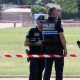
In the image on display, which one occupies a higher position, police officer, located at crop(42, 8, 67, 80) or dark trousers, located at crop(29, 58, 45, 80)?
police officer, located at crop(42, 8, 67, 80)

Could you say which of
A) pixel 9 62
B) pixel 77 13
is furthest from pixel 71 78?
pixel 77 13

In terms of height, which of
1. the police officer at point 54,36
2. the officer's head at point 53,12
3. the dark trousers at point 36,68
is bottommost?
the dark trousers at point 36,68

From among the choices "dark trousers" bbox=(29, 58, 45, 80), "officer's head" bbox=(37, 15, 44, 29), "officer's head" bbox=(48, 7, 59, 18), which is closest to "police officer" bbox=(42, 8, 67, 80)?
"officer's head" bbox=(48, 7, 59, 18)

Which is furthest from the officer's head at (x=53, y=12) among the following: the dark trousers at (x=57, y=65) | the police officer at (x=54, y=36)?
the dark trousers at (x=57, y=65)

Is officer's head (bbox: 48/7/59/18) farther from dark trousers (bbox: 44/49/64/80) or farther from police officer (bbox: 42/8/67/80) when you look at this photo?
dark trousers (bbox: 44/49/64/80)

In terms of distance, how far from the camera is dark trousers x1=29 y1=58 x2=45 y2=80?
32.0 feet

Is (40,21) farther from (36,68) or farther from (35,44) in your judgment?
(36,68)

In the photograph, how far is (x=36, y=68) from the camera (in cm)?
973

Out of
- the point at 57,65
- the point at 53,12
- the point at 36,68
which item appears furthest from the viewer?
the point at 36,68

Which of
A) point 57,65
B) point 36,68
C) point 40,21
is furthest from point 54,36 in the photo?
point 36,68

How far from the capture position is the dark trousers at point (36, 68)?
9.75m

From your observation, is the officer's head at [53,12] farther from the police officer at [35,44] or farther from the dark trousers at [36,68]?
the dark trousers at [36,68]

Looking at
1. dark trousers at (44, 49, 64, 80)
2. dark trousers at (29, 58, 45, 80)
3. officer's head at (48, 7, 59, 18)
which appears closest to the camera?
officer's head at (48, 7, 59, 18)

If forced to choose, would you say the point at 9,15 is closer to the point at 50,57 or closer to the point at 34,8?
the point at 34,8
